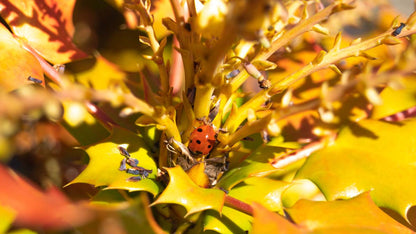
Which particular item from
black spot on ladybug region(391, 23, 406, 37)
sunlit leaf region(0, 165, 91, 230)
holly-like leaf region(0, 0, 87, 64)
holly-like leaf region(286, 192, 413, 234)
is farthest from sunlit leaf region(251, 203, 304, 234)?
holly-like leaf region(0, 0, 87, 64)

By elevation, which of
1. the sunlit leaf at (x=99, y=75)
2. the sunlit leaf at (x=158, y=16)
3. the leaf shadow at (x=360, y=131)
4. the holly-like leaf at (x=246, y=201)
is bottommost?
the leaf shadow at (x=360, y=131)

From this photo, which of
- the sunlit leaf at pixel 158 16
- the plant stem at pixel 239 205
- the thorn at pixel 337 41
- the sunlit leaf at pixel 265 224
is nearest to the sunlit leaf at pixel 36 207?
the sunlit leaf at pixel 265 224

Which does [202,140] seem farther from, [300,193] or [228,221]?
[300,193]

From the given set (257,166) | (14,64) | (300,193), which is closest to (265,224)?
(257,166)

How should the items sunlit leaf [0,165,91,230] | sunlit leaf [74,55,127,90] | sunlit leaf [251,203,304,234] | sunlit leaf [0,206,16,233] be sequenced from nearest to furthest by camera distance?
sunlit leaf [0,165,91,230], sunlit leaf [251,203,304,234], sunlit leaf [0,206,16,233], sunlit leaf [74,55,127,90]

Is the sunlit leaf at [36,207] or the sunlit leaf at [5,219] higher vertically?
the sunlit leaf at [36,207]

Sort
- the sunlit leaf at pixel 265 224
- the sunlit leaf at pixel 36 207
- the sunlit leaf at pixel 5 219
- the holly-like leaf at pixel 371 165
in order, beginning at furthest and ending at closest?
the holly-like leaf at pixel 371 165
the sunlit leaf at pixel 5 219
the sunlit leaf at pixel 265 224
the sunlit leaf at pixel 36 207

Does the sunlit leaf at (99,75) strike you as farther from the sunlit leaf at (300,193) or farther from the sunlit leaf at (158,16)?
the sunlit leaf at (300,193)

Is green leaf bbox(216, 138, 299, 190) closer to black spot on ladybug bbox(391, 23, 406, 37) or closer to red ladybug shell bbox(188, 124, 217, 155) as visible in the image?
red ladybug shell bbox(188, 124, 217, 155)
